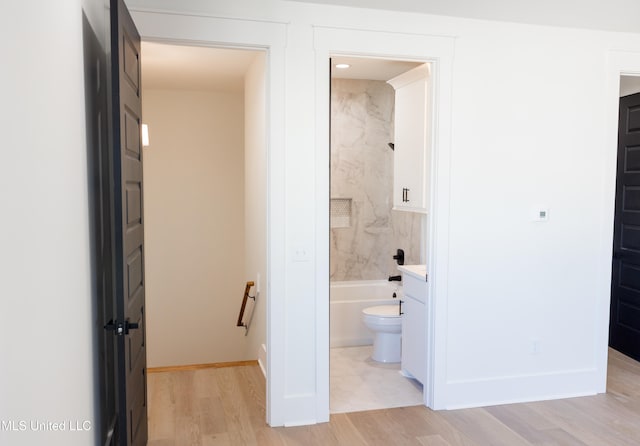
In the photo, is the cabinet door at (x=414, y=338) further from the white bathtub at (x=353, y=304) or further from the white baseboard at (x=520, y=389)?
the white bathtub at (x=353, y=304)


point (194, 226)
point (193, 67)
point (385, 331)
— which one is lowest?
point (385, 331)

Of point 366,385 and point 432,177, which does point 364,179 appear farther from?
point 366,385

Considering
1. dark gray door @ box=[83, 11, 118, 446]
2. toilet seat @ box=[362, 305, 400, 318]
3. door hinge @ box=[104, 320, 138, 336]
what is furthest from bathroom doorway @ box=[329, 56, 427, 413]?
door hinge @ box=[104, 320, 138, 336]

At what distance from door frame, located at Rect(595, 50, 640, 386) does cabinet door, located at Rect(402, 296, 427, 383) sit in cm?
127

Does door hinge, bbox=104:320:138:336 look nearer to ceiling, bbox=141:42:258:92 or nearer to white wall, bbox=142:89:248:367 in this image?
ceiling, bbox=141:42:258:92

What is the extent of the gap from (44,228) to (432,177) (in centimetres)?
256

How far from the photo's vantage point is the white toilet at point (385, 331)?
15.5ft

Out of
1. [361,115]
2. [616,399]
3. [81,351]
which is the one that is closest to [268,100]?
[81,351]

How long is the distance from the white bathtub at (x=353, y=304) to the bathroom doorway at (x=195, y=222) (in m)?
1.09

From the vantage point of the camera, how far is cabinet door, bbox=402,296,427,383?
3930mm

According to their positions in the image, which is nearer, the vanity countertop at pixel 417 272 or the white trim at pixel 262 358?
the vanity countertop at pixel 417 272

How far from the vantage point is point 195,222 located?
20.9 feet

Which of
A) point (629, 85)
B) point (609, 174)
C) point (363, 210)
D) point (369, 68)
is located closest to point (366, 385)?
point (363, 210)

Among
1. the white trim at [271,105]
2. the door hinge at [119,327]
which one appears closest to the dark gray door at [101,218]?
the door hinge at [119,327]
